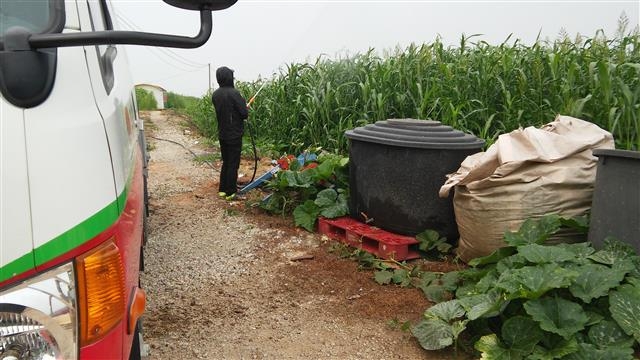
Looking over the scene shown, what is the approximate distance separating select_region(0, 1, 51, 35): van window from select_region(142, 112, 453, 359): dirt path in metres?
→ 2.15

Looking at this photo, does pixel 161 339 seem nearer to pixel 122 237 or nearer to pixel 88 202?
pixel 122 237

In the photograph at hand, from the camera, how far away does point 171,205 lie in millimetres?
6465

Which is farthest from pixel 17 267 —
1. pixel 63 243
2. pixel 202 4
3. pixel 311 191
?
pixel 311 191

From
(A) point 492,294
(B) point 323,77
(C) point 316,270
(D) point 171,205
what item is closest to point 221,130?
(D) point 171,205

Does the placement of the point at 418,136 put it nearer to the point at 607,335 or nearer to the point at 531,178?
the point at 531,178

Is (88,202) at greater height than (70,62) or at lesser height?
lesser

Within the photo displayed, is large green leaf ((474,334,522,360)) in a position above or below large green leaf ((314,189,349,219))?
below

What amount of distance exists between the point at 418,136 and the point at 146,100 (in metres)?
34.6

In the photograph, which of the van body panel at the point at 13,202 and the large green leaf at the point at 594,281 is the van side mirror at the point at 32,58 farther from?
the large green leaf at the point at 594,281

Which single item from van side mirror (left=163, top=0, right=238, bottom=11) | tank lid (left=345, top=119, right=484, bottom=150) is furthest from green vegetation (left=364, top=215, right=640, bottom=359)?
van side mirror (left=163, top=0, right=238, bottom=11)

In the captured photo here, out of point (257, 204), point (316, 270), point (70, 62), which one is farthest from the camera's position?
point (257, 204)

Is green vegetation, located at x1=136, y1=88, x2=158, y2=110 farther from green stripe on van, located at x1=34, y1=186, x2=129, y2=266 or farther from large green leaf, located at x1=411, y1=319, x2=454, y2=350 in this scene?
green stripe on van, located at x1=34, y1=186, x2=129, y2=266

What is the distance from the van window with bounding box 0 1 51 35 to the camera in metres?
1.29

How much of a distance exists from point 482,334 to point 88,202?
250 cm
